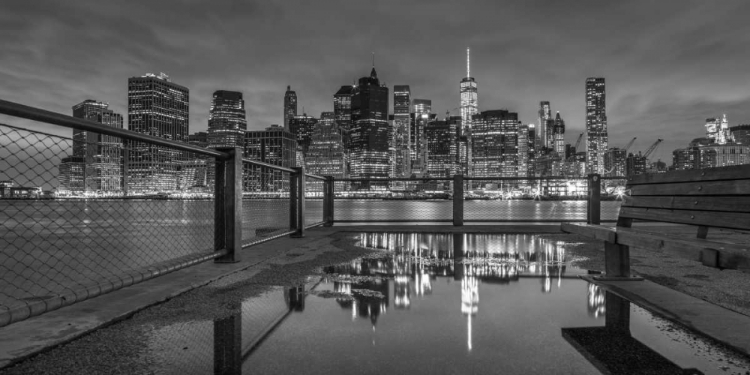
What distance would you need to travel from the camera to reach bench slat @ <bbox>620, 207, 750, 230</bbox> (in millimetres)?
2752

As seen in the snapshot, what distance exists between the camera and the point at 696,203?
128 inches

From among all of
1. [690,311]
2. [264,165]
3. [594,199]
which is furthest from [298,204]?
[594,199]

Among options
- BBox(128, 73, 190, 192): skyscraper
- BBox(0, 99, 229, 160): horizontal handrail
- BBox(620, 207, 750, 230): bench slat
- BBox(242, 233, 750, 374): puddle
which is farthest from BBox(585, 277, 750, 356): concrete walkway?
BBox(128, 73, 190, 192): skyscraper

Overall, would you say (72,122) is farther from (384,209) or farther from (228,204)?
(384,209)

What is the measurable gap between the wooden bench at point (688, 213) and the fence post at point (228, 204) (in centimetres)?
363

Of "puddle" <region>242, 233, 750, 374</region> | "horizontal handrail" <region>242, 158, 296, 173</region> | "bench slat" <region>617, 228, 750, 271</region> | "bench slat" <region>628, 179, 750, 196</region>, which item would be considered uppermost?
"horizontal handrail" <region>242, 158, 296, 173</region>

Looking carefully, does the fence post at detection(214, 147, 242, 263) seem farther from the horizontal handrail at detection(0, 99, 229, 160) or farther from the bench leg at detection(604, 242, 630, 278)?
the bench leg at detection(604, 242, 630, 278)

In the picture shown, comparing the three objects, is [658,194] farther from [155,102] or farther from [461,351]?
[155,102]

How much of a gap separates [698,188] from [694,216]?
0.72ft

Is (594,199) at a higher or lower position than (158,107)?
lower

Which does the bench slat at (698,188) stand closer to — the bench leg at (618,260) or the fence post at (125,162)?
the bench leg at (618,260)

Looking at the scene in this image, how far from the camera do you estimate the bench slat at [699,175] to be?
9.27 feet

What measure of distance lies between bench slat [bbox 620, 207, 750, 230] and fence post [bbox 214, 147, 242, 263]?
4.16 meters

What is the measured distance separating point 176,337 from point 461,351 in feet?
5.40
